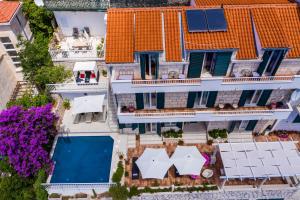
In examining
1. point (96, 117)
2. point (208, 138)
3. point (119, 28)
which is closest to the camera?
point (119, 28)

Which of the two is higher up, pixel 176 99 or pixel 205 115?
pixel 176 99

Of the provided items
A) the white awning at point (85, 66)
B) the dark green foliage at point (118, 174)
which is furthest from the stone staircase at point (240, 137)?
the white awning at point (85, 66)

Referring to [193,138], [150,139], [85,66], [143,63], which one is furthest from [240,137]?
[85,66]

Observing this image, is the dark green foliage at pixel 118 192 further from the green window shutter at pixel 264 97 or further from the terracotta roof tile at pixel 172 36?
the green window shutter at pixel 264 97

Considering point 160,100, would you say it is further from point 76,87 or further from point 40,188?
point 40,188

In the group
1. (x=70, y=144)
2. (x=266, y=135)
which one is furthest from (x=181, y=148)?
(x=70, y=144)

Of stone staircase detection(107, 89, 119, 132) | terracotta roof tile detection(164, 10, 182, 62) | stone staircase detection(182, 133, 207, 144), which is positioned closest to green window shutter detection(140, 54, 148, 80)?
terracotta roof tile detection(164, 10, 182, 62)

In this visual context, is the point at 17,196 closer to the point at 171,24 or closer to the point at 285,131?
the point at 171,24
